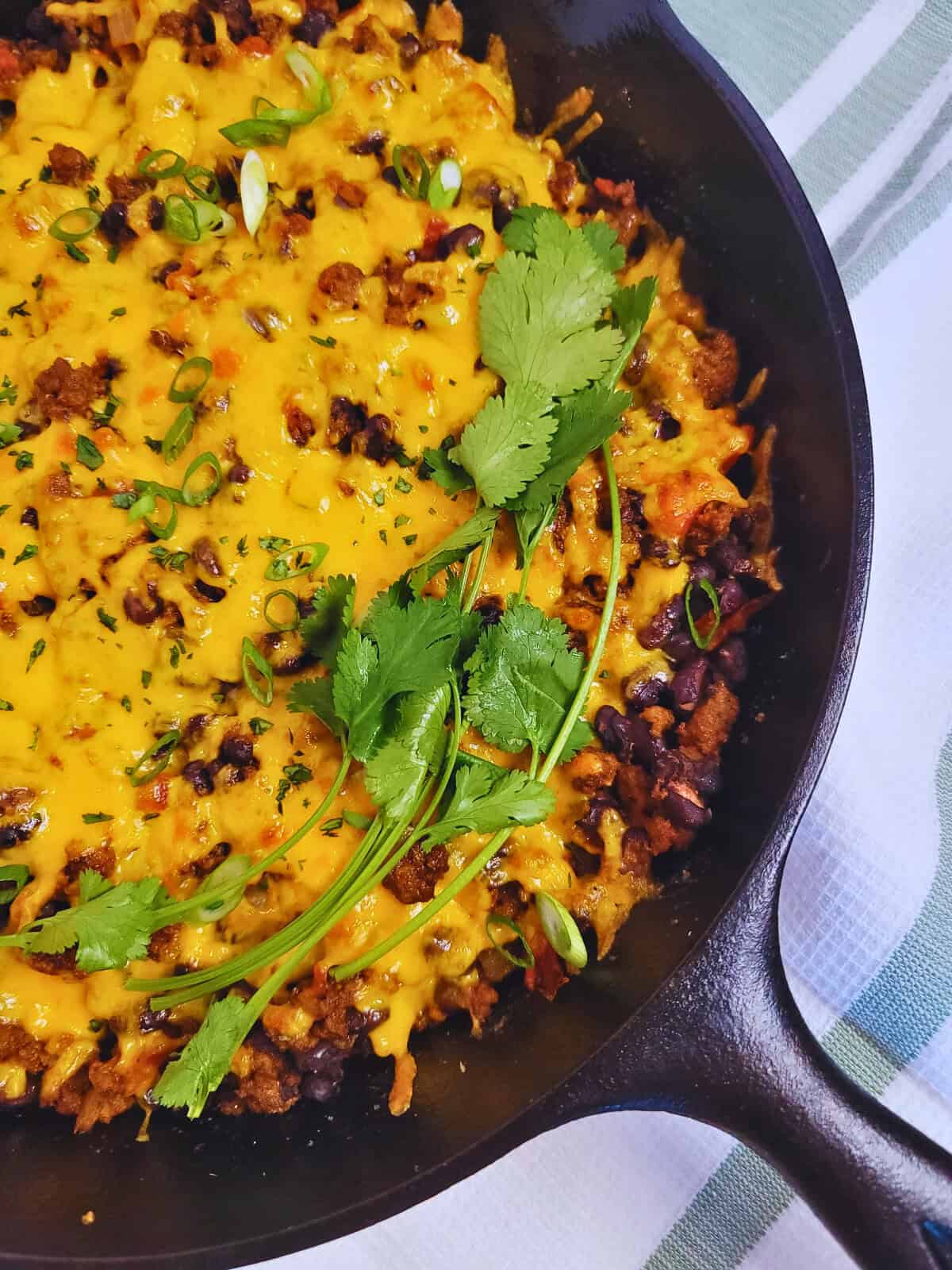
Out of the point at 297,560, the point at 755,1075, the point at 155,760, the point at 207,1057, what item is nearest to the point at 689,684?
the point at 755,1075

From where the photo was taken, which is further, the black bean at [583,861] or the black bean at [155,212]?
the black bean at [155,212]

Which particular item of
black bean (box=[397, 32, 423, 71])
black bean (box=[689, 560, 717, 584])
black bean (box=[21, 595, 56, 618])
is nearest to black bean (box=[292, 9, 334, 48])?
black bean (box=[397, 32, 423, 71])

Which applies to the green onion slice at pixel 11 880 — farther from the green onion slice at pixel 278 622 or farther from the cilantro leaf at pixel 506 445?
the cilantro leaf at pixel 506 445

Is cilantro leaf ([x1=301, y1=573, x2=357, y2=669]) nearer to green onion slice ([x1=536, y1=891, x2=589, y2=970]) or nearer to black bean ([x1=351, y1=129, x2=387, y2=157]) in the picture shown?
green onion slice ([x1=536, y1=891, x2=589, y2=970])

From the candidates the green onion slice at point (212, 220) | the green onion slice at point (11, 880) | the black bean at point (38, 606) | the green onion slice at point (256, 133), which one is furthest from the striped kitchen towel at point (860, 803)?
the black bean at point (38, 606)

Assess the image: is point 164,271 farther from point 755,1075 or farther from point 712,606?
point 755,1075

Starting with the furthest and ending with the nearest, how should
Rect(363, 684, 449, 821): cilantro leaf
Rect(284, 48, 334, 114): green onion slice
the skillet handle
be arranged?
Rect(284, 48, 334, 114): green onion slice < Rect(363, 684, 449, 821): cilantro leaf < the skillet handle

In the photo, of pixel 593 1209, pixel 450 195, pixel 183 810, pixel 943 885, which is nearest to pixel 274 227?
pixel 450 195
